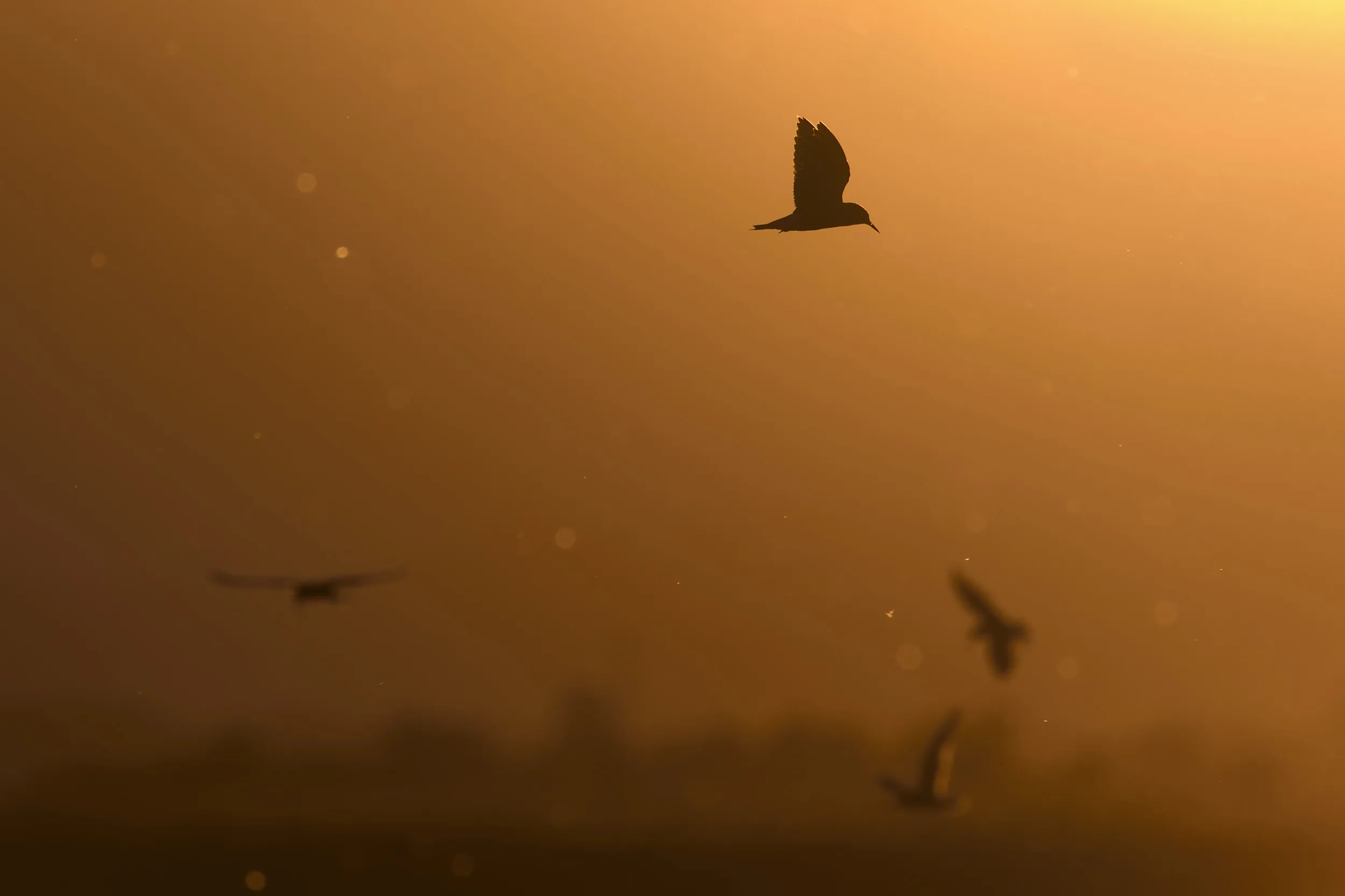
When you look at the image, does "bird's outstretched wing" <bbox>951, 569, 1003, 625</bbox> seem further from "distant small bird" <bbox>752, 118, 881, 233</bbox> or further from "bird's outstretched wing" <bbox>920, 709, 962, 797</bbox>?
"distant small bird" <bbox>752, 118, 881, 233</bbox>

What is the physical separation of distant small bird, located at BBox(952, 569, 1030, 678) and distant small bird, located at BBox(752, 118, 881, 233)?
3980 mm

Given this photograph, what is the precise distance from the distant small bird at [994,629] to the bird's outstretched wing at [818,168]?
13.9 feet

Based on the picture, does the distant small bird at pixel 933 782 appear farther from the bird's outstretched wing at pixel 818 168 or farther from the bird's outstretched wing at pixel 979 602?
the bird's outstretched wing at pixel 818 168

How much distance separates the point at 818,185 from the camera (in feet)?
22.7

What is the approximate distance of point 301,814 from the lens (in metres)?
26.6

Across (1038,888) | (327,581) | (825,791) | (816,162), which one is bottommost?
(1038,888)

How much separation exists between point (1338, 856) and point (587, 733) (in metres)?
25.0

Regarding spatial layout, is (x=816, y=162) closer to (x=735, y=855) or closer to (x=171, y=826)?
(x=735, y=855)

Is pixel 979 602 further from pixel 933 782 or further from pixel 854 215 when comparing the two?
pixel 854 215

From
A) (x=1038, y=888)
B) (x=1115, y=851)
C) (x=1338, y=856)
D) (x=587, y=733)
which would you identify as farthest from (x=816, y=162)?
(x=1338, y=856)

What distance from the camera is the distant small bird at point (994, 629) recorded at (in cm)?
934

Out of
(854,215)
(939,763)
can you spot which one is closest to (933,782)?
(939,763)

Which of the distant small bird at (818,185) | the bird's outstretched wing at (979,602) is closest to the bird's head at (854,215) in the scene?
the distant small bird at (818,185)

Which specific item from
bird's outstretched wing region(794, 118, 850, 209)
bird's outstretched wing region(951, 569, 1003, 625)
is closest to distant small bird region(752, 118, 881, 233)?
bird's outstretched wing region(794, 118, 850, 209)
